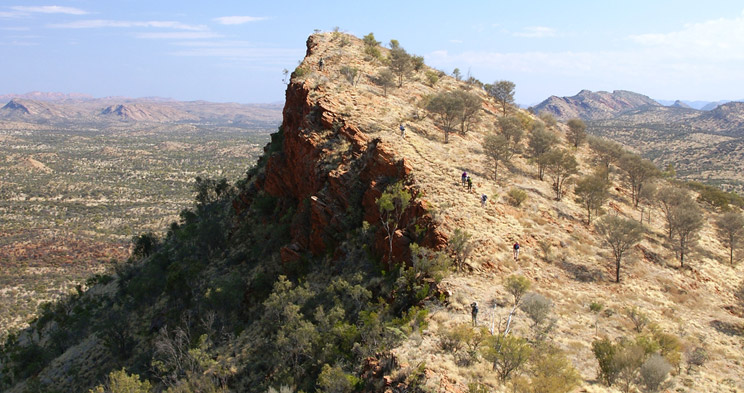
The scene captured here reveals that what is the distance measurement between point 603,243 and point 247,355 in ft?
73.6

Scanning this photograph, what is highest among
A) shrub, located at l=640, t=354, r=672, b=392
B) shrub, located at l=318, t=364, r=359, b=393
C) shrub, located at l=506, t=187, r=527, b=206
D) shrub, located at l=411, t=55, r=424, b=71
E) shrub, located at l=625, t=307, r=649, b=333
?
shrub, located at l=411, t=55, r=424, b=71

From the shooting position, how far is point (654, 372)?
11.9 metres

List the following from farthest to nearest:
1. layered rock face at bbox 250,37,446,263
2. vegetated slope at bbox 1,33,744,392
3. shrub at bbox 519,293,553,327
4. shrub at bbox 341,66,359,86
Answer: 1. shrub at bbox 341,66,359,86
2. layered rock face at bbox 250,37,446,263
3. vegetated slope at bbox 1,33,744,392
4. shrub at bbox 519,293,553,327

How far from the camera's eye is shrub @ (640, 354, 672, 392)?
11.9 m

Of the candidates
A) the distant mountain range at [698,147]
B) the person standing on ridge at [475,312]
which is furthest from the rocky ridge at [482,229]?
the distant mountain range at [698,147]

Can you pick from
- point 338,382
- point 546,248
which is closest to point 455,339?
point 338,382

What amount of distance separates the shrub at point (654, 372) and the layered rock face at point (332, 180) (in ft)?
29.5

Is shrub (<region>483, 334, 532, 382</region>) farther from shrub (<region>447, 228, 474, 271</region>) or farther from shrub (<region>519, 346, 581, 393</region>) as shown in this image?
shrub (<region>447, 228, 474, 271</region>)

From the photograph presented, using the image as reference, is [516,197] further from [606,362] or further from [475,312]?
[606,362]

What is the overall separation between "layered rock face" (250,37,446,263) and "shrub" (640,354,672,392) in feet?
29.5

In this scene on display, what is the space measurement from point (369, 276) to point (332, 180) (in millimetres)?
8037

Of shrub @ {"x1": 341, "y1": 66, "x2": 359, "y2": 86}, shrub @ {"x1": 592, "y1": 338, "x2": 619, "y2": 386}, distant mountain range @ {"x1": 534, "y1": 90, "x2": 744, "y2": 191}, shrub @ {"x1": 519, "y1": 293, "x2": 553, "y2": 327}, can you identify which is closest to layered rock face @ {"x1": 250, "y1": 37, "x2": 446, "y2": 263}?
shrub @ {"x1": 519, "y1": 293, "x2": 553, "y2": 327}

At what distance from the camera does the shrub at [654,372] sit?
468 inches

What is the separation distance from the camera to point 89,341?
1346 inches
